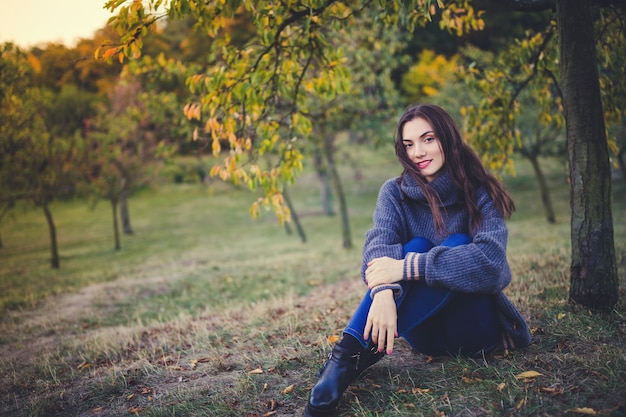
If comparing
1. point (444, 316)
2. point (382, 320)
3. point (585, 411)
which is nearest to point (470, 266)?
point (444, 316)

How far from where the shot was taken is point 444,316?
2.71m

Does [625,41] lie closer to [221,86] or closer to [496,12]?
[221,86]

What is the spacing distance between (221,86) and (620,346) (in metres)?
3.58

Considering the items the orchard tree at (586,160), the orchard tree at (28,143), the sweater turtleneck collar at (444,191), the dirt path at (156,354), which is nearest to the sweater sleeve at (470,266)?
the sweater turtleneck collar at (444,191)

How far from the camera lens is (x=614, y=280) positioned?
3244 millimetres

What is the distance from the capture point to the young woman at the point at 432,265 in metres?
2.46

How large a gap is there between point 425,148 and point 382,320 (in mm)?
1262

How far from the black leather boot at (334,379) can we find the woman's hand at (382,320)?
171mm

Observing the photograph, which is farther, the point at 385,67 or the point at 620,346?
the point at 385,67

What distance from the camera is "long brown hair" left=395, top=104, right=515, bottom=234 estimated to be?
2.79 meters

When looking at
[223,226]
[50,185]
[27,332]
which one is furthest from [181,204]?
[27,332]

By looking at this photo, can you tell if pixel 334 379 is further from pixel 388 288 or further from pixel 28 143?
pixel 28 143

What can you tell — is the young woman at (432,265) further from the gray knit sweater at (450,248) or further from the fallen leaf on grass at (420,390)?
the fallen leaf on grass at (420,390)

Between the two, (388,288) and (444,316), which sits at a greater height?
(388,288)
